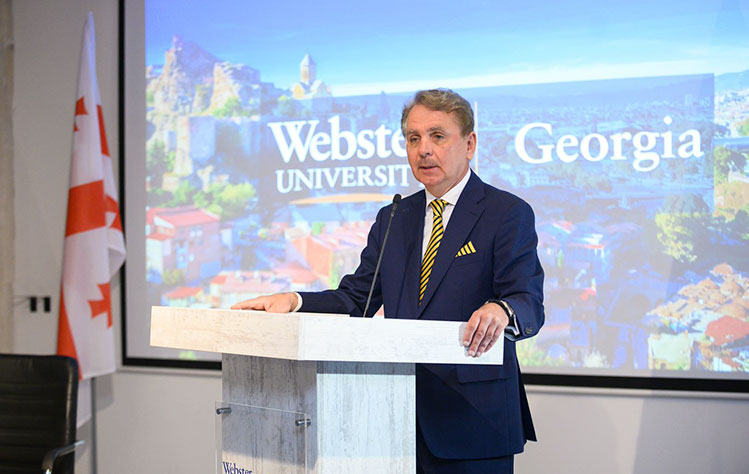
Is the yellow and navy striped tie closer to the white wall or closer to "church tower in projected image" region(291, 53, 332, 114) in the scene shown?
"church tower in projected image" region(291, 53, 332, 114)

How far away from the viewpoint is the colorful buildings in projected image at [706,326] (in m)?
3.38

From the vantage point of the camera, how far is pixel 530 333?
1762 millimetres

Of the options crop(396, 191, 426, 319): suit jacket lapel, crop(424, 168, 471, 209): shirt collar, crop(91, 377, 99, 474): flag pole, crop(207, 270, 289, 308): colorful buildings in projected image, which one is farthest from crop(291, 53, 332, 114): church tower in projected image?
crop(91, 377, 99, 474): flag pole

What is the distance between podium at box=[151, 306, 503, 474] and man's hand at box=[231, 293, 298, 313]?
17cm

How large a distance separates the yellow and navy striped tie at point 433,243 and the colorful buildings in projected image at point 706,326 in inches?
69.6

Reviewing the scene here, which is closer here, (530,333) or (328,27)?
(530,333)

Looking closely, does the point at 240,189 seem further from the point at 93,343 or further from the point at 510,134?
the point at 510,134

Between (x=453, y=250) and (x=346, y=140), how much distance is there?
2053mm

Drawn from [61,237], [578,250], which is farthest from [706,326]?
[61,237]

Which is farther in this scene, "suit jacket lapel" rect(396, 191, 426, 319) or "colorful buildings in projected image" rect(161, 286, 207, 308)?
"colorful buildings in projected image" rect(161, 286, 207, 308)

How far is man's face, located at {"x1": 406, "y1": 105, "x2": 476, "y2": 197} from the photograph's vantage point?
2.10m

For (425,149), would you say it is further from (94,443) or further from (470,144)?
(94,443)

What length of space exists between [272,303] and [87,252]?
254 centimetres

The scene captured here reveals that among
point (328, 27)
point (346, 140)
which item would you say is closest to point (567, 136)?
point (346, 140)
